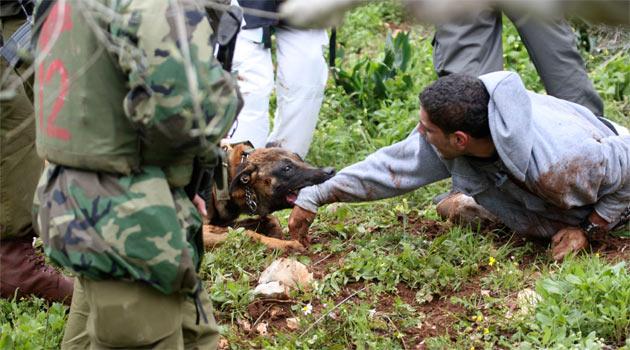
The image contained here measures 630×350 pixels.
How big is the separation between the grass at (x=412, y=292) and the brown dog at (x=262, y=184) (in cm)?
27

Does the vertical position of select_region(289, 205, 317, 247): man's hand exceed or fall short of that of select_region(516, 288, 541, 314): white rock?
it falls short

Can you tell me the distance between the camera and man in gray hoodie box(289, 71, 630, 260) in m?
4.50

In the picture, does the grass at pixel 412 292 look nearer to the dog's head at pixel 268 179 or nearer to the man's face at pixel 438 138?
the dog's head at pixel 268 179

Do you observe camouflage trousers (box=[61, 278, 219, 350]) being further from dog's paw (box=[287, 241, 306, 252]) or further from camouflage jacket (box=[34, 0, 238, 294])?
dog's paw (box=[287, 241, 306, 252])

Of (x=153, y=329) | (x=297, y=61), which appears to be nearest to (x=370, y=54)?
(x=297, y=61)

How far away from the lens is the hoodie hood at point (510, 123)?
14.6 feet

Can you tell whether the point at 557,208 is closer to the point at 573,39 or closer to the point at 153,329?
the point at 573,39

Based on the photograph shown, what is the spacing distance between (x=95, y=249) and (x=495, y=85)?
7.63 ft

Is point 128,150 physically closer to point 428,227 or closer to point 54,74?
point 54,74

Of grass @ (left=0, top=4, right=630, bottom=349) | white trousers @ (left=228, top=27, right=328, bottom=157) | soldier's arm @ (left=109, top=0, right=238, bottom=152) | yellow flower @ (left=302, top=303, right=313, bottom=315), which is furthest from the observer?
white trousers @ (left=228, top=27, right=328, bottom=157)

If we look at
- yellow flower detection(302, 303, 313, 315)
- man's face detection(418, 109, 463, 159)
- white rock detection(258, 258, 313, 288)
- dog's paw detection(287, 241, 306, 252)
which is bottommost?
dog's paw detection(287, 241, 306, 252)

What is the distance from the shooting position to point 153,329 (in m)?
3.06

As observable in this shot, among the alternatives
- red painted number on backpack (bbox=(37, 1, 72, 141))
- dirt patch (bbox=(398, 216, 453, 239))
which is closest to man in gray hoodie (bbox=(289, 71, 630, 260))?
dirt patch (bbox=(398, 216, 453, 239))

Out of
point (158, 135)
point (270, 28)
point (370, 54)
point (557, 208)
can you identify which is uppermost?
point (158, 135)
